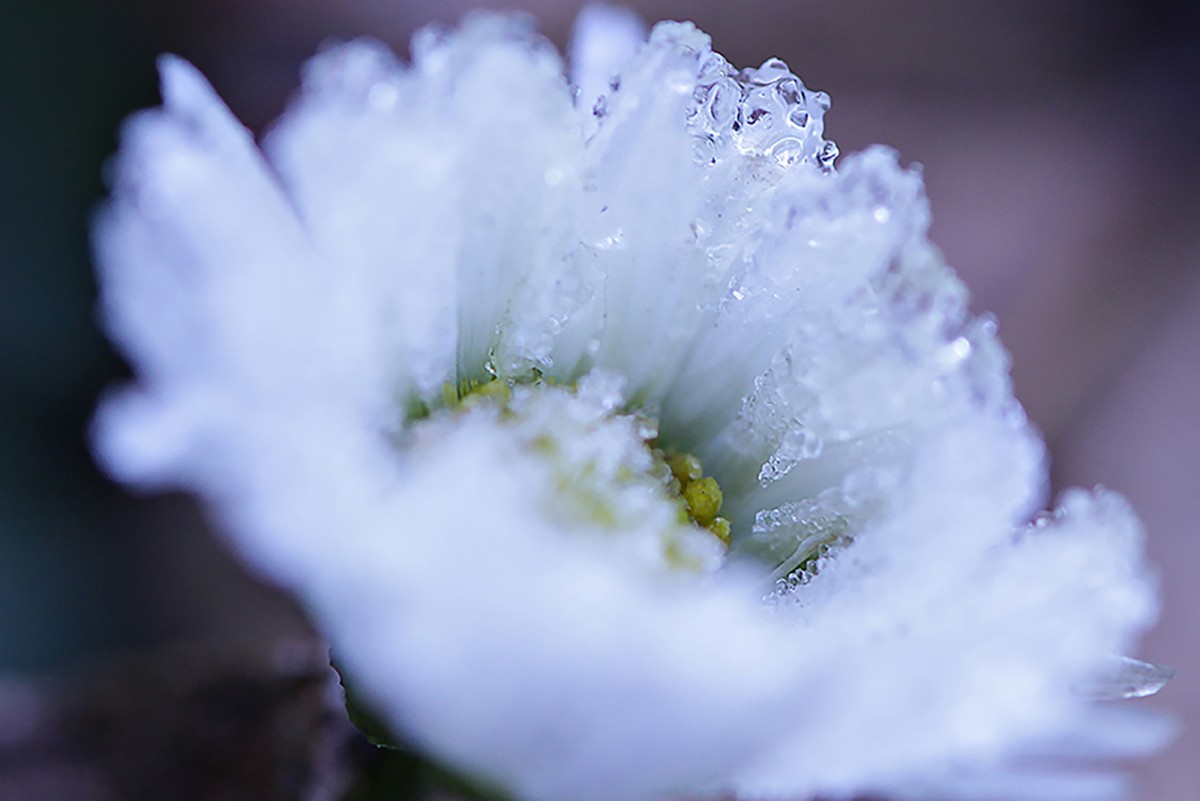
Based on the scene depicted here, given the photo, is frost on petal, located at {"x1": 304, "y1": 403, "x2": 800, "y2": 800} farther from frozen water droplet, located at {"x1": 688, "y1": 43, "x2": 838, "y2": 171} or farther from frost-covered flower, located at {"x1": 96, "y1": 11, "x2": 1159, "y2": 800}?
frozen water droplet, located at {"x1": 688, "y1": 43, "x2": 838, "y2": 171}

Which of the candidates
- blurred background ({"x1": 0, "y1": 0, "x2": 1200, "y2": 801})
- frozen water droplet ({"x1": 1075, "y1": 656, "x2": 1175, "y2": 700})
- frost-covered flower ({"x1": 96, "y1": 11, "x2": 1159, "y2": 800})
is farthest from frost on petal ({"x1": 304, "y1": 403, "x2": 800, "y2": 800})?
blurred background ({"x1": 0, "y1": 0, "x2": 1200, "y2": 801})

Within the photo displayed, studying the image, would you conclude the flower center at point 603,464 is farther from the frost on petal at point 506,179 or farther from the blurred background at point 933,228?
the blurred background at point 933,228

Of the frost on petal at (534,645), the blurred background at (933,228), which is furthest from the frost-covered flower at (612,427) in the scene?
the blurred background at (933,228)

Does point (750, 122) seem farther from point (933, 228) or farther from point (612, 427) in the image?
point (933, 228)

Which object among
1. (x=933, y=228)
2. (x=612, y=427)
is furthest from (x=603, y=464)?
(x=933, y=228)

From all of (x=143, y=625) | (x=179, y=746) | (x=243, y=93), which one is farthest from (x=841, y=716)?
(x=243, y=93)

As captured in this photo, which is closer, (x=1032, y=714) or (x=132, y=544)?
(x=1032, y=714)

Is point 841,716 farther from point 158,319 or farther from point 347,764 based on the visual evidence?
point 347,764
